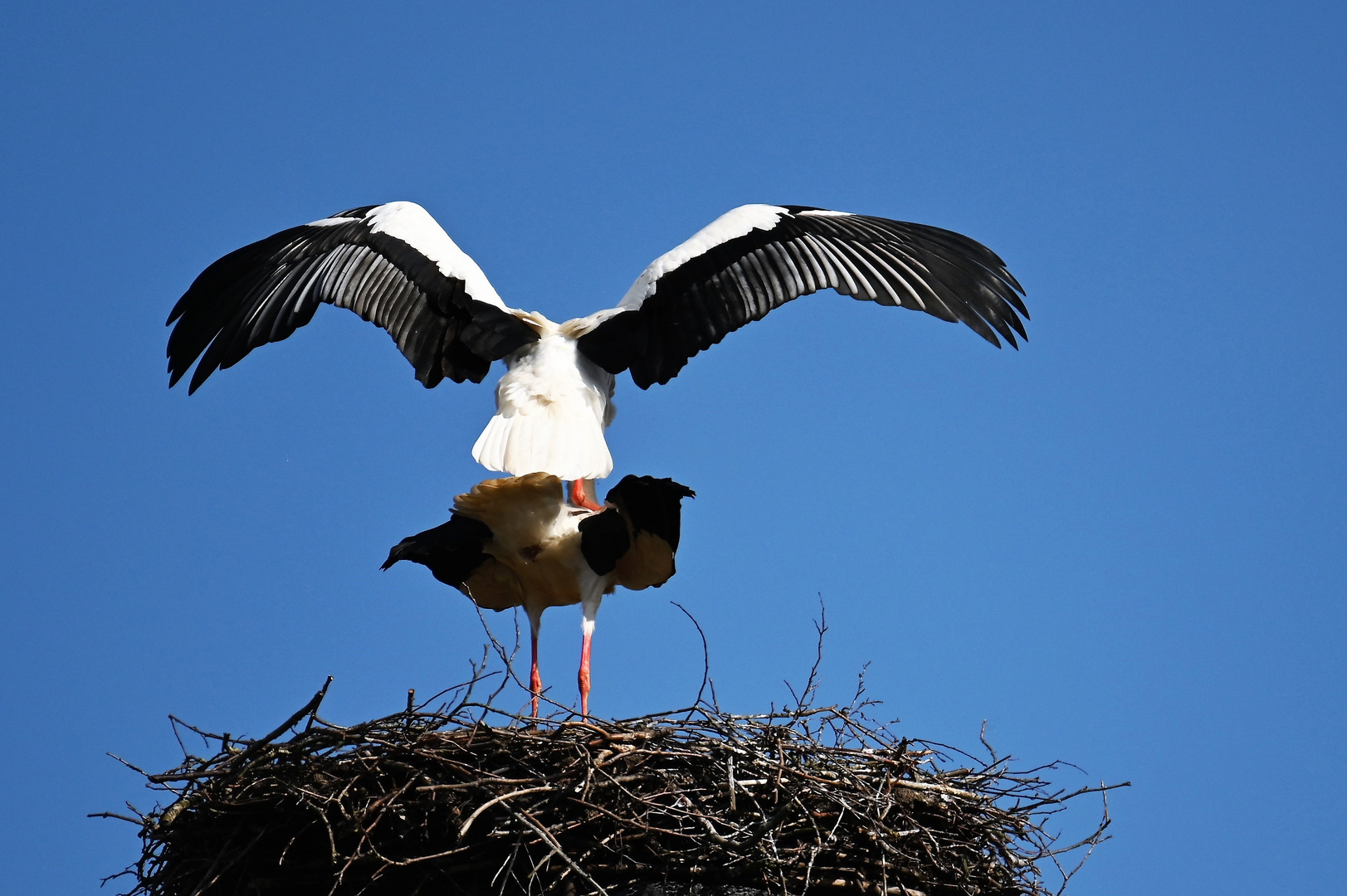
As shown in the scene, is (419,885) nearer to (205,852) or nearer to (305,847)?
(305,847)

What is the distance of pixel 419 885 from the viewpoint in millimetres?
4559

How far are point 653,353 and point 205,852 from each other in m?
2.68

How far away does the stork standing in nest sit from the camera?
18.8ft

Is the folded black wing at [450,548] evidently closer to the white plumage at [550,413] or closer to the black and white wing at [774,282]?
the white plumage at [550,413]

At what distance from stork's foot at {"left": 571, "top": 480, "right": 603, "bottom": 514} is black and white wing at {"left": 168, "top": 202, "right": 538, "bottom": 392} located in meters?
0.63

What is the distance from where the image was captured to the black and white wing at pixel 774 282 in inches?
245

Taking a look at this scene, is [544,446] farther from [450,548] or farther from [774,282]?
[774,282]

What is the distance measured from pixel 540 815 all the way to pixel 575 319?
2.43 m

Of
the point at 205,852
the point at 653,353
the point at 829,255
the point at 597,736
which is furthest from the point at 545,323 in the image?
the point at 205,852

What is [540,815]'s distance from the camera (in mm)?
4570

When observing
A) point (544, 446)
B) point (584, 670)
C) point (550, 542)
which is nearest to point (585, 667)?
point (584, 670)

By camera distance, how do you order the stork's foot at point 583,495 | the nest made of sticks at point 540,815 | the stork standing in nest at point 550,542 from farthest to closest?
the stork's foot at point 583,495 < the stork standing in nest at point 550,542 < the nest made of sticks at point 540,815

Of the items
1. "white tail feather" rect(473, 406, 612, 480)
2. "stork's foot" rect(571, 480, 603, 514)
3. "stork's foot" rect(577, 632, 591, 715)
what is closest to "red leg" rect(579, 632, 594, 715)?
"stork's foot" rect(577, 632, 591, 715)

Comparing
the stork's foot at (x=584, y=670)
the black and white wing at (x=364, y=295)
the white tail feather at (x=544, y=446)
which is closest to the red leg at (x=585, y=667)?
the stork's foot at (x=584, y=670)
